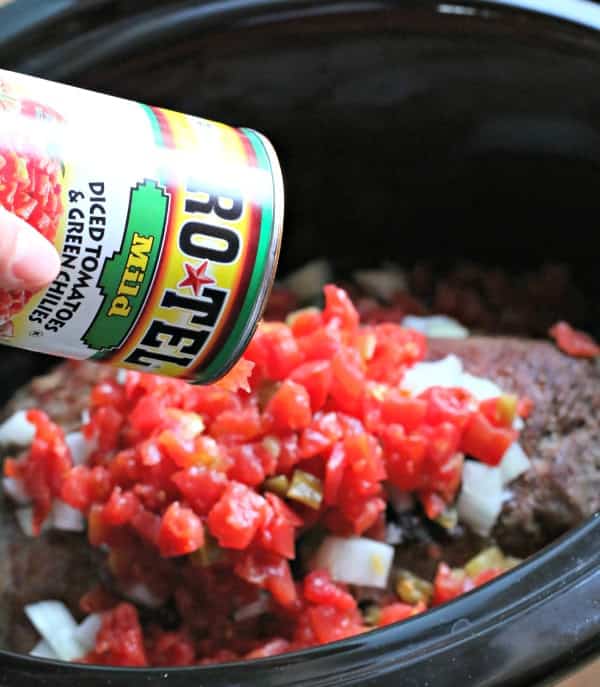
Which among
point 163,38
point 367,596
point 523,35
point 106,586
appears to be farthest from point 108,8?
point 367,596

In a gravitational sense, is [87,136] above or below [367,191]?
above

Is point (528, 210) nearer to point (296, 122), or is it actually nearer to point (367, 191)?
point (367, 191)

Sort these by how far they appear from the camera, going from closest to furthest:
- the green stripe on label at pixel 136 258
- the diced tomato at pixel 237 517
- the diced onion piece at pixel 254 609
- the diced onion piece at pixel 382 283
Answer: the green stripe on label at pixel 136 258
the diced tomato at pixel 237 517
the diced onion piece at pixel 254 609
the diced onion piece at pixel 382 283

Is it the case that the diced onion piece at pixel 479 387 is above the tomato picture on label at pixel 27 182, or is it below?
below

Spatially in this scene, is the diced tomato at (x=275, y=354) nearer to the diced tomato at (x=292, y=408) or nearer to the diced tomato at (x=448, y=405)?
the diced tomato at (x=292, y=408)

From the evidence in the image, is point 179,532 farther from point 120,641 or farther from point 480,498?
point 480,498

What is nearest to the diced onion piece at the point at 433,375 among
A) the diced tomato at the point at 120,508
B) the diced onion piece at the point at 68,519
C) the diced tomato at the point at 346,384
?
the diced tomato at the point at 346,384

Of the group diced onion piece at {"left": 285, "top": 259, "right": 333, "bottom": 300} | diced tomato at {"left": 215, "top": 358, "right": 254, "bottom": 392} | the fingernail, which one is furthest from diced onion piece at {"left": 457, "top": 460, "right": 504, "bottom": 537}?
the fingernail
